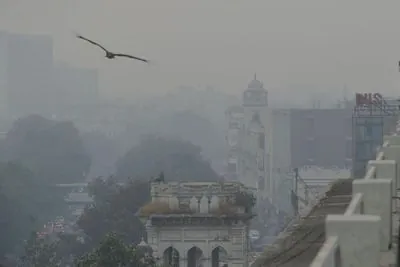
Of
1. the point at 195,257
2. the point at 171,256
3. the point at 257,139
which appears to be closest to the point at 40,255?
the point at 195,257

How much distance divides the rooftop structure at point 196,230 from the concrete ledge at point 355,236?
50.1ft

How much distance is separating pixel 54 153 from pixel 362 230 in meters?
58.5

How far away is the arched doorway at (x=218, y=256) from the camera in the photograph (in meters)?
20.0

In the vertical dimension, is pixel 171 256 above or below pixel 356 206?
below

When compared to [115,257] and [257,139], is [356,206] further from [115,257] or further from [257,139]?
[257,139]

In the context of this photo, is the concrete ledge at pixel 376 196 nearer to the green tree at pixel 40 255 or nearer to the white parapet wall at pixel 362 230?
the white parapet wall at pixel 362 230

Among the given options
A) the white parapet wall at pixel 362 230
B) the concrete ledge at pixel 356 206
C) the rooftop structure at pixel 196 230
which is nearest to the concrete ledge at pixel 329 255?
the white parapet wall at pixel 362 230

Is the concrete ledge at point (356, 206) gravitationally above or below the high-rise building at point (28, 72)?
below

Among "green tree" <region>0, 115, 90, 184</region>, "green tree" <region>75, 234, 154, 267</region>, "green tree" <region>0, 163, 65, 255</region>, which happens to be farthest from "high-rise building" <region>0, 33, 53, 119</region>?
"green tree" <region>75, 234, 154, 267</region>

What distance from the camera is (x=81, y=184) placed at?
2388 inches

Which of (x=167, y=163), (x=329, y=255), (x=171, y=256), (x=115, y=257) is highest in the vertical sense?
(x=329, y=255)

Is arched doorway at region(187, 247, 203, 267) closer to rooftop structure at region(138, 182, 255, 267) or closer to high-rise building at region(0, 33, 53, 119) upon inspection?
rooftop structure at region(138, 182, 255, 267)

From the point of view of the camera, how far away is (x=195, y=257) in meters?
20.5

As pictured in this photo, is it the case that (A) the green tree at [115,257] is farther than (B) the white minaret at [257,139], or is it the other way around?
(B) the white minaret at [257,139]
